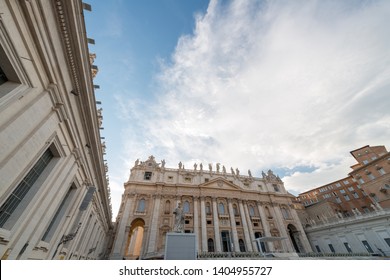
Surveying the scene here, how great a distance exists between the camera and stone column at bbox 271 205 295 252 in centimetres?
2675

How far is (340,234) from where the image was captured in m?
25.3

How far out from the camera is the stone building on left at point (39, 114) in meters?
3.88

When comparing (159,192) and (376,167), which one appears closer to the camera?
(376,167)

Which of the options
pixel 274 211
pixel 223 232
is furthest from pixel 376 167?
pixel 223 232

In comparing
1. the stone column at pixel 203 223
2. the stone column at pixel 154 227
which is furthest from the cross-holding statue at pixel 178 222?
the stone column at pixel 203 223

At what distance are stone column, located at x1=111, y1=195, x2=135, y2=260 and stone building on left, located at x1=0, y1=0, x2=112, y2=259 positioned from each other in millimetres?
15830

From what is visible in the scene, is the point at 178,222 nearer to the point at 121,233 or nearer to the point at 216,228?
the point at 121,233

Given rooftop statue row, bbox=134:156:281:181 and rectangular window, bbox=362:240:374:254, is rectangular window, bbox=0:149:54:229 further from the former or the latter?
rectangular window, bbox=362:240:374:254

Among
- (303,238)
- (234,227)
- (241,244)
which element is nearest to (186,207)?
(234,227)

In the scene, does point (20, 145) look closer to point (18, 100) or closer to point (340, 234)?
point (18, 100)

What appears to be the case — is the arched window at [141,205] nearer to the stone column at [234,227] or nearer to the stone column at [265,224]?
the stone column at [234,227]

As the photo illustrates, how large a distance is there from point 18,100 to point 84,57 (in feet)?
9.72

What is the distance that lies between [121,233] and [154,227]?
4.39 meters

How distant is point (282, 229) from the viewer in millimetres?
28891
